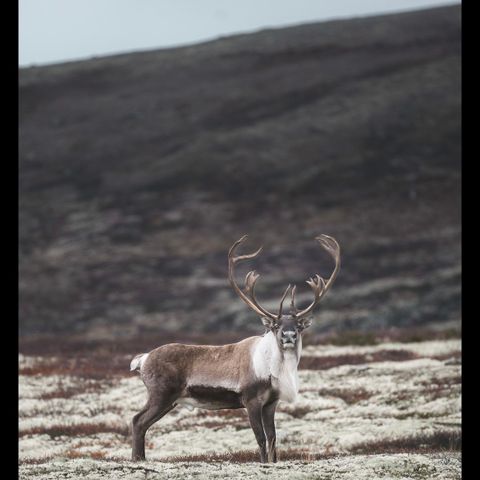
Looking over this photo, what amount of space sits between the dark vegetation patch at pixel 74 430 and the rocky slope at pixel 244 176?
28399 millimetres

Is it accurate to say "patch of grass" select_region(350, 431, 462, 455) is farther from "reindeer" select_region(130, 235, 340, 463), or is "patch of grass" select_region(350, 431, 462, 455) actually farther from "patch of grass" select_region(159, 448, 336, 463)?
"reindeer" select_region(130, 235, 340, 463)

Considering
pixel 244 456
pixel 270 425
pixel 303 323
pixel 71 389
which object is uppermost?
pixel 303 323

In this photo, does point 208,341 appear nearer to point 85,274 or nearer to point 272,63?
point 85,274

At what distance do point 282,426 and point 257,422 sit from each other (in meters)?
8.06

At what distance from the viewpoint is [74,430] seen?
21.1 meters

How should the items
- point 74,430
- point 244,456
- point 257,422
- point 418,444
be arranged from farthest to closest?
point 74,430
point 418,444
point 244,456
point 257,422

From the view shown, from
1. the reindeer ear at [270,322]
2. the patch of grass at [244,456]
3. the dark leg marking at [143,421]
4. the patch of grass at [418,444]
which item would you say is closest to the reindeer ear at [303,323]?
the reindeer ear at [270,322]

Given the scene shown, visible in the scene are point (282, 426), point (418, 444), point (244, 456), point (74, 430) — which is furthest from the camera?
point (74, 430)

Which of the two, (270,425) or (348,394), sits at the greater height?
(270,425)

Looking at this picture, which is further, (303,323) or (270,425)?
(270,425)

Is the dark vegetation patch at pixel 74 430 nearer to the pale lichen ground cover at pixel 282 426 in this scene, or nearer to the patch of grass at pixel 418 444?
the pale lichen ground cover at pixel 282 426

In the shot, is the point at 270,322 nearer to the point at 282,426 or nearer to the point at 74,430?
the point at 282,426

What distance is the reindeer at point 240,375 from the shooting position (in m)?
13.0

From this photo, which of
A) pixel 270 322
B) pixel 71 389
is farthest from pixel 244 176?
pixel 270 322
